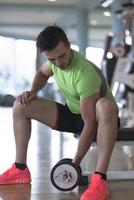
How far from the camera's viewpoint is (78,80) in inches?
83.8

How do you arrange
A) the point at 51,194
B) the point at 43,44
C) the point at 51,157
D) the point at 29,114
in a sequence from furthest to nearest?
the point at 51,157
the point at 29,114
the point at 51,194
the point at 43,44

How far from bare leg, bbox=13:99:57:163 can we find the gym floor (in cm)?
22

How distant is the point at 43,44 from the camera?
2.02 meters

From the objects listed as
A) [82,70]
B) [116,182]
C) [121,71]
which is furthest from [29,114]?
[121,71]

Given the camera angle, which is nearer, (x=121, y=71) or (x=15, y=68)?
(x=121, y=71)

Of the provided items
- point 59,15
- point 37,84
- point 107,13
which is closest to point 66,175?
point 37,84

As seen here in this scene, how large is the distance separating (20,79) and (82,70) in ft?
30.1

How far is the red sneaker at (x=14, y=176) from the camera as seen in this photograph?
2391mm

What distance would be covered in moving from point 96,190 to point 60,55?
0.65 m

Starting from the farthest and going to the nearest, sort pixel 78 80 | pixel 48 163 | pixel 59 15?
1. pixel 59 15
2. pixel 48 163
3. pixel 78 80

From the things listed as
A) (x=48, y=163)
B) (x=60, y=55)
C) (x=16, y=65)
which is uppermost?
(x=60, y=55)

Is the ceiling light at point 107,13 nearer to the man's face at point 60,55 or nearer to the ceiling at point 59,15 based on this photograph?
the ceiling at point 59,15

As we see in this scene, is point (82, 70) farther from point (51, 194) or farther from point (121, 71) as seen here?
point (121, 71)

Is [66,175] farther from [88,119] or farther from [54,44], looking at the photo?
[54,44]
